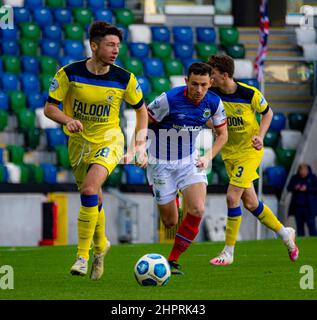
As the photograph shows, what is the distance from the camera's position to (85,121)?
1064cm

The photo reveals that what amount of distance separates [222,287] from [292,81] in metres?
14.7

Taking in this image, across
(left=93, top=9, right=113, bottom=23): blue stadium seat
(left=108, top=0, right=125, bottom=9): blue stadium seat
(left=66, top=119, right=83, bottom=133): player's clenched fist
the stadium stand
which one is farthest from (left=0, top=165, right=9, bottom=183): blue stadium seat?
(left=66, top=119, right=83, bottom=133): player's clenched fist

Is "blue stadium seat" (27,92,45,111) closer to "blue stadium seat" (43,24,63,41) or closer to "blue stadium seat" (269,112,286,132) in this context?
"blue stadium seat" (43,24,63,41)

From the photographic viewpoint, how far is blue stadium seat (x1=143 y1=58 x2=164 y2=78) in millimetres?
24031

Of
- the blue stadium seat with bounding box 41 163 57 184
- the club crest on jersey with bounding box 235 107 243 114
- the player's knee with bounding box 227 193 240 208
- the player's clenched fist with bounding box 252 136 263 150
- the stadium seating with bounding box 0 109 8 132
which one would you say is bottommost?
the blue stadium seat with bounding box 41 163 57 184

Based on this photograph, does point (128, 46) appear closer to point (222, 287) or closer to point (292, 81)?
point (292, 81)

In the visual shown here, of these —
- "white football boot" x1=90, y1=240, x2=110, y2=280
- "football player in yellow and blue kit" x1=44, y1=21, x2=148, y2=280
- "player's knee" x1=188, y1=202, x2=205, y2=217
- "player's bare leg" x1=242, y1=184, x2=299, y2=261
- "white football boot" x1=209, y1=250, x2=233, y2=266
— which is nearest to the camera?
"football player in yellow and blue kit" x1=44, y1=21, x2=148, y2=280

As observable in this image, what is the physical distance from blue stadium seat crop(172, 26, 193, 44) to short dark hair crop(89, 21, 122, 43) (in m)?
14.7

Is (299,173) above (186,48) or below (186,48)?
below

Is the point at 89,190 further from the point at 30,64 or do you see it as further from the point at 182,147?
the point at 30,64

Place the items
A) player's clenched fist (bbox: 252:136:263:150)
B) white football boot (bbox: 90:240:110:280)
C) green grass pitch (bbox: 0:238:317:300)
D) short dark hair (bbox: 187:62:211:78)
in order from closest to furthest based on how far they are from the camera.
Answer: green grass pitch (bbox: 0:238:317:300) < white football boot (bbox: 90:240:110:280) < short dark hair (bbox: 187:62:211:78) < player's clenched fist (bbox: 252:136:263:150)

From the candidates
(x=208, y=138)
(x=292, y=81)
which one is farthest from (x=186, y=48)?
(x=208, y=138)

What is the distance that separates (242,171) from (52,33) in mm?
11460
